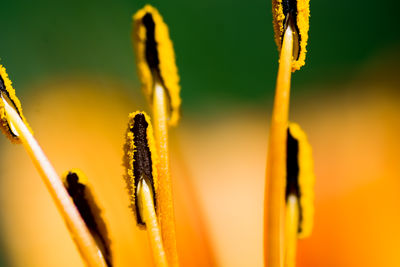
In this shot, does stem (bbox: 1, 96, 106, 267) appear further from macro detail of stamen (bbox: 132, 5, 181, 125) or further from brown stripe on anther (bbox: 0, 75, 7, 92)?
macro detail of stamen (bbox: 132, 5, 181, 125)

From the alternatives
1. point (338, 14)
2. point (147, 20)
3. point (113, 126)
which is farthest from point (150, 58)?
point (338, 14)

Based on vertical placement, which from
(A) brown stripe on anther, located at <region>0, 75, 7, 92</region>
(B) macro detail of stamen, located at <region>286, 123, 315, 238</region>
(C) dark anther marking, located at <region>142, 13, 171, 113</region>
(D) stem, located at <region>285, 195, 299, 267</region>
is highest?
(C) dark anther marking, located at <region>142, 13, 171, 113</region>

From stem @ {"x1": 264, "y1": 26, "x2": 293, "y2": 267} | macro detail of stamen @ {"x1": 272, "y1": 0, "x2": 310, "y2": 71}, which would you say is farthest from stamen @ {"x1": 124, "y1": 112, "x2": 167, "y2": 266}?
macro detail of stamen @ {"x1": 272, "y1": 0, "x2": 310, "y2": 71}

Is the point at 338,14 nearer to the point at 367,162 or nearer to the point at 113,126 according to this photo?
the point at 367,162

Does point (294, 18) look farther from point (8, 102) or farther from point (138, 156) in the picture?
point (8, 102)

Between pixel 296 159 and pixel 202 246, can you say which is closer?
pixel 296 159

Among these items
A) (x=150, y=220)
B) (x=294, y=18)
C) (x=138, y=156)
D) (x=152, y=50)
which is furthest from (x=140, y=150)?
(x=294, y=18)

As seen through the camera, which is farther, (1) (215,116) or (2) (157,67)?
(1) (215,116)
